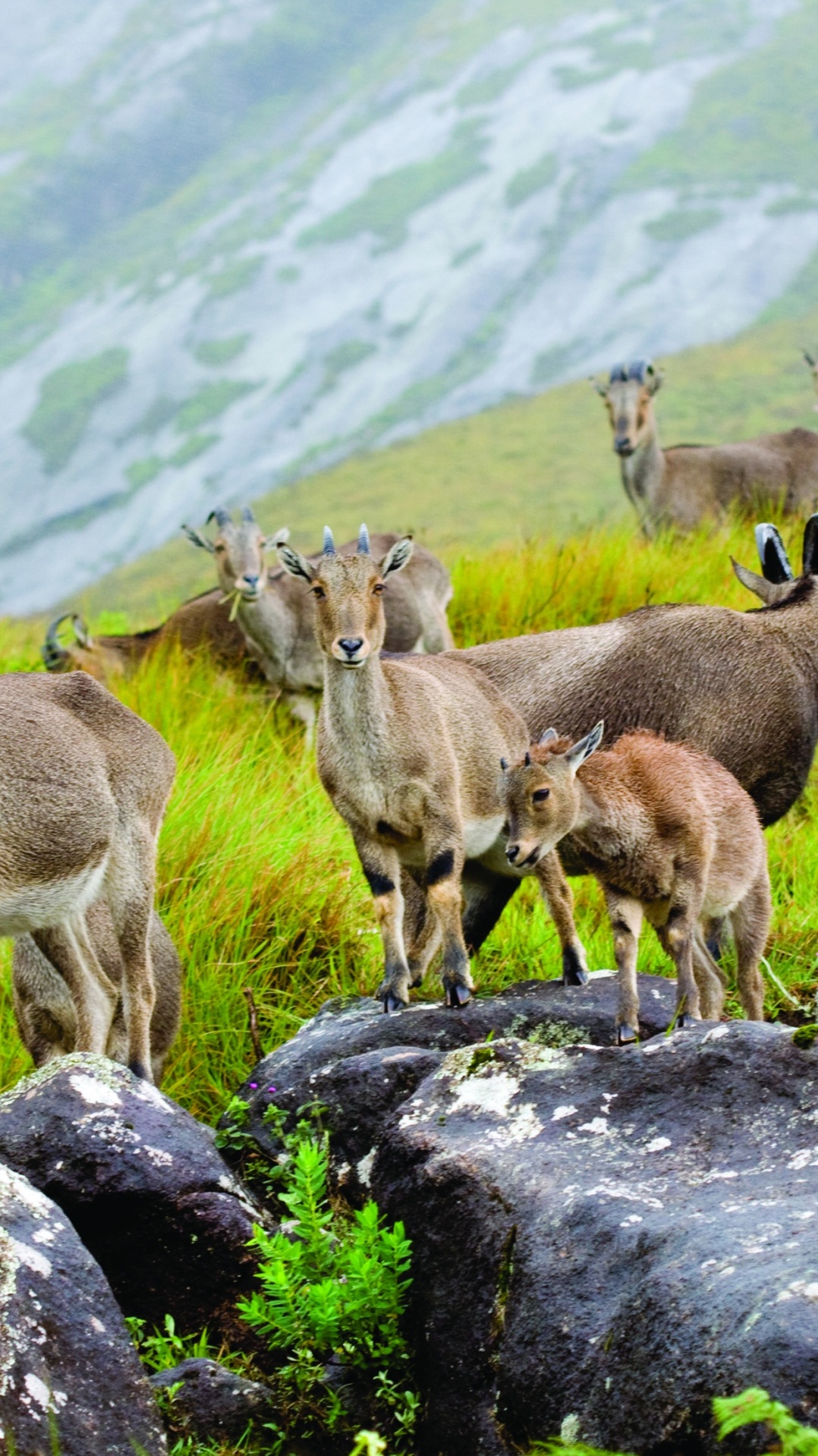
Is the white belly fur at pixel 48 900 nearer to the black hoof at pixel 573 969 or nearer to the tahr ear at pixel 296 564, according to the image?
the tahr ear at pixel 296 564

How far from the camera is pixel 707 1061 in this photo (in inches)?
187

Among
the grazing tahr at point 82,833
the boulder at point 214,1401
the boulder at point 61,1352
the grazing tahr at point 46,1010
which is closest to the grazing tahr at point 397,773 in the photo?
the grazing tahr at point 82,833

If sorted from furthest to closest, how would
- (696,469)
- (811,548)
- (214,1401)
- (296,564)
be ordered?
1. (696,469)
2. (811,548)
3. (296,564)
4. (214,1401)

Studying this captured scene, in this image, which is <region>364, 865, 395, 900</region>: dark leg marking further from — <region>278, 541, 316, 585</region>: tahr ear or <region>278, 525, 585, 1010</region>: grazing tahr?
<region>278, 541, 316, 585</region>: tahr ear

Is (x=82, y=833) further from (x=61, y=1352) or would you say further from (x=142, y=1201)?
(x=61, y=1352)

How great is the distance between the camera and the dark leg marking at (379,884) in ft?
20.5

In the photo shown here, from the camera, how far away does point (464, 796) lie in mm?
6473

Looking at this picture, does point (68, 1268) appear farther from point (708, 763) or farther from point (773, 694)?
point (773, 694)

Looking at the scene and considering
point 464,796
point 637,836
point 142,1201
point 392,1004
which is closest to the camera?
point 142,1201

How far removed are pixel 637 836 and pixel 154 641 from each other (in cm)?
889

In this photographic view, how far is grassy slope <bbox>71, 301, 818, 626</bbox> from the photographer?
839 inches

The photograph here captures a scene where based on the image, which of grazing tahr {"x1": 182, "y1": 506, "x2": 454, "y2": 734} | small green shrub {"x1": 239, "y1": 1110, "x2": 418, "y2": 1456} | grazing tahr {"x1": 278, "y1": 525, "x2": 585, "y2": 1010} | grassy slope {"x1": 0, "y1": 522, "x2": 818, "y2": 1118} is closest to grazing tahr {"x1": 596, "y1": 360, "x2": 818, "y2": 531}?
grazing tahr {"x1": 182, "y1": 506, "x2": 454, "y2": 734}

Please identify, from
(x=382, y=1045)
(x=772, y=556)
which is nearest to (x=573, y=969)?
(x=382, y=1045)

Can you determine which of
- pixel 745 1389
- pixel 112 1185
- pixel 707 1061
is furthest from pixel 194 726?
pixel 745 1389
